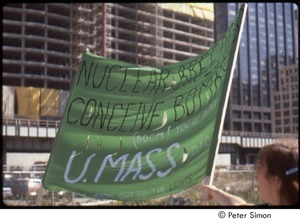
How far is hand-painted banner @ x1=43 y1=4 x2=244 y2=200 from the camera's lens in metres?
4.18

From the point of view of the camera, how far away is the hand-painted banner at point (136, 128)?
4.18 m

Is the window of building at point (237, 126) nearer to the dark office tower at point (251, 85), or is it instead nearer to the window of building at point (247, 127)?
the dark office tower at point (251, 85)

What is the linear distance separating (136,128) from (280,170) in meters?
2.16

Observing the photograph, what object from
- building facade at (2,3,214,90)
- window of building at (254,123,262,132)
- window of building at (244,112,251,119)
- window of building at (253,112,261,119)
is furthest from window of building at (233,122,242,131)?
building facade at (2,3,214,90)

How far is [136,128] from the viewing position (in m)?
4.39

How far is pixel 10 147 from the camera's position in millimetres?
42844

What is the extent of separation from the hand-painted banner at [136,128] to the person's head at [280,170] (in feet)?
5.38

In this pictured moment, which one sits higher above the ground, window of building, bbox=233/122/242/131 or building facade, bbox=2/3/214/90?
building facade, bbox=2/3/214/90

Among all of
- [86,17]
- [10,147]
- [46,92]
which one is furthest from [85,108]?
[86,17]

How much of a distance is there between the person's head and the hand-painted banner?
1.64 metres

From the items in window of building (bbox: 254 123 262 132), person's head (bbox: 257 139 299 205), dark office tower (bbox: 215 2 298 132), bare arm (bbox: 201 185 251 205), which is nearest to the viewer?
person's head (bbox: 257 139 299 205)

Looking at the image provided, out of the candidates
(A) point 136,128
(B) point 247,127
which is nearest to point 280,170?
(A) point 136,128

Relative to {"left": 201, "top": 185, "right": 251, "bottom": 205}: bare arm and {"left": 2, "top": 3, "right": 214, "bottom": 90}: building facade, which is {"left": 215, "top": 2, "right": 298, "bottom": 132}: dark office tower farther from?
{"left": 201, "top": 185, "right": 251, "bottom": 205}: bare arm

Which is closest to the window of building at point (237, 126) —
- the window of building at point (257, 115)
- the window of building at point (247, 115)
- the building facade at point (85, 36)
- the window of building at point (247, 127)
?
the window of building at point (247, 127)
